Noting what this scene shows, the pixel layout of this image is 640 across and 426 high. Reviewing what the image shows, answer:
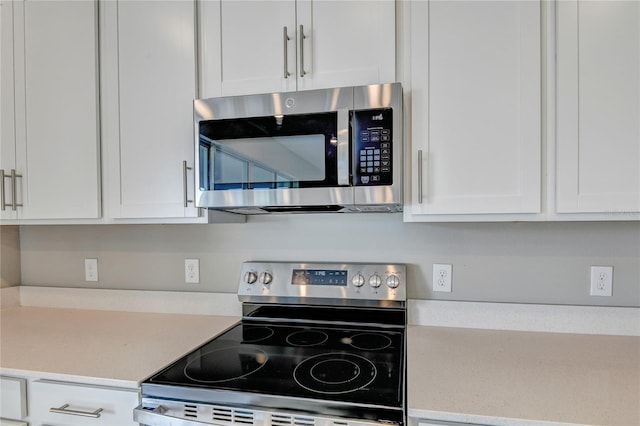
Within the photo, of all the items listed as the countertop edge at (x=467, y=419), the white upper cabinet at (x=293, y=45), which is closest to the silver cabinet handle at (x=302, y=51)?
the white upper cabinet at (x=293, y=45)

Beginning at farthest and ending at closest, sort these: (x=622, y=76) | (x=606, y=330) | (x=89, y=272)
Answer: (x=89, y=272) → (x=606, y=330) → (x=622, y=76)

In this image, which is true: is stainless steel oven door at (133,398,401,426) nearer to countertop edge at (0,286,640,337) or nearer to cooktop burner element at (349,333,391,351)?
cooktop burner element at (349,333,391,351)

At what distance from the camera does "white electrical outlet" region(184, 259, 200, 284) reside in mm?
1752

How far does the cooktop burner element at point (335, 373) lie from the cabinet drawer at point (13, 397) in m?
0.87

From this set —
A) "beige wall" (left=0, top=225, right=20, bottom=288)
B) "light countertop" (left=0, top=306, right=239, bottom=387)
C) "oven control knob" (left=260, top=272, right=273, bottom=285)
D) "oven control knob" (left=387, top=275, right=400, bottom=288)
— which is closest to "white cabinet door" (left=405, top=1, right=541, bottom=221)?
"oven control knob" (left=387, top=275, right=400, bottom=288)

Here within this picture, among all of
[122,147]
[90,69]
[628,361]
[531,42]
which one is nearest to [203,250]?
[122,147]

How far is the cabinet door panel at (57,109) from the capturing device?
1.52 meters

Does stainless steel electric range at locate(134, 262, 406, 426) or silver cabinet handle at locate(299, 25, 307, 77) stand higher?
silver cabinet handle at locate(299, 25, 307, 77)

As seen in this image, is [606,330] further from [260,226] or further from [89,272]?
[89,272]

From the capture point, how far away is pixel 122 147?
4.87ft

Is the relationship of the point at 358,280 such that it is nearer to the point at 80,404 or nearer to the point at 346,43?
the point at 346,43

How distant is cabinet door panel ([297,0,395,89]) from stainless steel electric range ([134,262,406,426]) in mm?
758

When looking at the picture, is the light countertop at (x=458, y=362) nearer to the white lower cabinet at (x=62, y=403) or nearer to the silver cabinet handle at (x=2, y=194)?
the white lower cabinet at (x=62, y=403)

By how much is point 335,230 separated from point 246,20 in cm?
91
